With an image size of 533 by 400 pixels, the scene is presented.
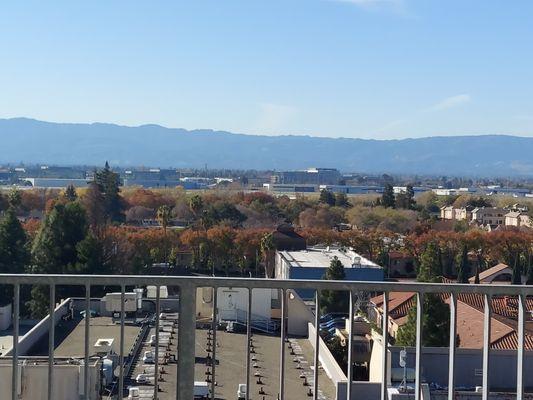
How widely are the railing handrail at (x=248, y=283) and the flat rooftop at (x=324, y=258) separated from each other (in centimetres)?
2450

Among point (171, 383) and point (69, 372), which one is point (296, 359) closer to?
point (171, 383)

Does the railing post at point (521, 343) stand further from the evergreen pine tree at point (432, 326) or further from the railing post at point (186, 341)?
the evergreen pine tree at point (432, 326)

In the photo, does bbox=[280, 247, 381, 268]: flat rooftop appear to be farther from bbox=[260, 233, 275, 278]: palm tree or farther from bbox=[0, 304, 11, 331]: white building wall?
bbox=[0, 304, 11, 331]: white building wall

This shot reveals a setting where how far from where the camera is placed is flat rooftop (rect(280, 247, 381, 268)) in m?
28.4

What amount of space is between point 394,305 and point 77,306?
9.83 m

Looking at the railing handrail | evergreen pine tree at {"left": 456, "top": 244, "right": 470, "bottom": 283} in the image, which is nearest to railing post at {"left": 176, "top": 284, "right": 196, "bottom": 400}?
the railing handrail

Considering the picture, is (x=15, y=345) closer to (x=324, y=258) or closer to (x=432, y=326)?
(x=432, y=326)

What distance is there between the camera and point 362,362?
14211mm

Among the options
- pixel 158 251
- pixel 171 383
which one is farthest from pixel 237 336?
pixel 158 251

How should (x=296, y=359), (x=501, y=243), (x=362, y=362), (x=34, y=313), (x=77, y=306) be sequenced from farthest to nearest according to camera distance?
(x=501, y=243) < (x=34, y=313) < (x=362, y=362) < (x=77, y=306) < (x=296, y=359)

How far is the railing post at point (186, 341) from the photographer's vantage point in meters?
3.19

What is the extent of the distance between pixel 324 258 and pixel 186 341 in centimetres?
2804

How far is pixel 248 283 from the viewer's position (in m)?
3.12

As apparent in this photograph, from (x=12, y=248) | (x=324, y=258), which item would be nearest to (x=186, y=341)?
(x=12, y=248)
